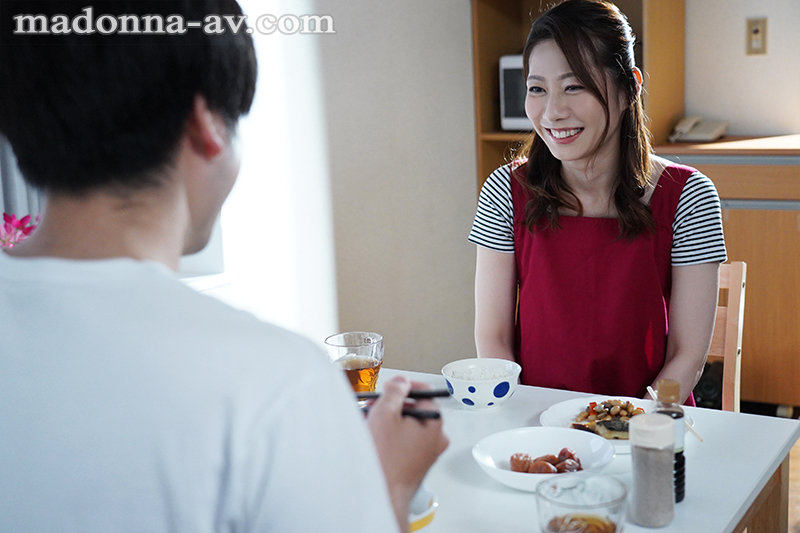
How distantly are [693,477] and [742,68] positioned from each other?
2659mm

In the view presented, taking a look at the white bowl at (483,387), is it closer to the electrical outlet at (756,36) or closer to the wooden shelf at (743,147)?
the wooden shelf at (743,147)

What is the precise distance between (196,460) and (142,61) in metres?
0.27

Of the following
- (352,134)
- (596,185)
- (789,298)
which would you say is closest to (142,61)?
(596,185)

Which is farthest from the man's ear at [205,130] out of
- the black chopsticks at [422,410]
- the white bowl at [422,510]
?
the white bowl at [422,510]

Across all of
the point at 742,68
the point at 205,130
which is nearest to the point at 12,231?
the point at 205,130

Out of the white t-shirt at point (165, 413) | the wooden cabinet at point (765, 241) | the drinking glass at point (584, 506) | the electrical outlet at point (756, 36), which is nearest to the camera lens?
the white t-shirt at point (165, 413)

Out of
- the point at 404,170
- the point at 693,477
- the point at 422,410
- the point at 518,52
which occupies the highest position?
the point at 518,52

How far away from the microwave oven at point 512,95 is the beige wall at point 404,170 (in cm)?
13

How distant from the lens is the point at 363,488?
60cm

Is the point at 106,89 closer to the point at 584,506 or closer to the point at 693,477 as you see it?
the point at 584,506

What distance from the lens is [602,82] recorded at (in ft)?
5.79

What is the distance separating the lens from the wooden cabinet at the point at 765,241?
3020 mm

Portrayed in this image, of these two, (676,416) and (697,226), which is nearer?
(676,416)

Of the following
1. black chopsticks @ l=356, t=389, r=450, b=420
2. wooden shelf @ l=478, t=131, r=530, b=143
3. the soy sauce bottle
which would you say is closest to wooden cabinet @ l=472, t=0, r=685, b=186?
wooden shelf @ l=478, t=131, r=530, b=143
